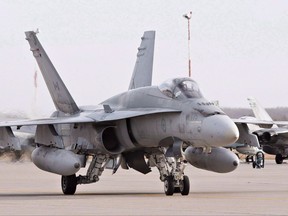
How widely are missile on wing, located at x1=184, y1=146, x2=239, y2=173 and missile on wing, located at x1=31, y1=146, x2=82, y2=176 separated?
2598 mm

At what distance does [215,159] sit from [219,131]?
252 cm

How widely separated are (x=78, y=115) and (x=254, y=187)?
5431 millimetres

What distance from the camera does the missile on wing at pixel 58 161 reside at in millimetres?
19484

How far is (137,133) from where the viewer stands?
65.1 ft

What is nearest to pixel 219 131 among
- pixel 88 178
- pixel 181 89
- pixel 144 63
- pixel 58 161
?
pixel 181 89

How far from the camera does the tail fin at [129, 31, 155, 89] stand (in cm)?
2400

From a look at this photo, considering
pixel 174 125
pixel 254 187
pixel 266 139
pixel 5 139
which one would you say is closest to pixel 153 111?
pixel 174 125

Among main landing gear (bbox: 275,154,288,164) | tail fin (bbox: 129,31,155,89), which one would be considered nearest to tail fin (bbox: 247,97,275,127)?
main landing gear (bbox: 275,154,288,164)

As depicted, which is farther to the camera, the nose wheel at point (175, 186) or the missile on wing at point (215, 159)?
the missile on wing at point (215, 159)

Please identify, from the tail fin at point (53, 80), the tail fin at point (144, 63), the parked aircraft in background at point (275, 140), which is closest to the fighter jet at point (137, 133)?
the tail fin at point (53, 80)

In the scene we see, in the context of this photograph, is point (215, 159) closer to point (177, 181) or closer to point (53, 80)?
point (177, 181)

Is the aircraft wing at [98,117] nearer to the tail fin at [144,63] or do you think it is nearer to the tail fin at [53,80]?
the tail fin at [53,80]

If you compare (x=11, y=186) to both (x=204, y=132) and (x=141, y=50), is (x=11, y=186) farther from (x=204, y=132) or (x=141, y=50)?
(x=204, y=132)

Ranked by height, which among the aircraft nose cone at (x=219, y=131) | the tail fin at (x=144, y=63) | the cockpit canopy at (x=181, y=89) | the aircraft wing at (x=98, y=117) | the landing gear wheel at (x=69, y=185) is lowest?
the landing gear wheel at (x=69, y=185)
